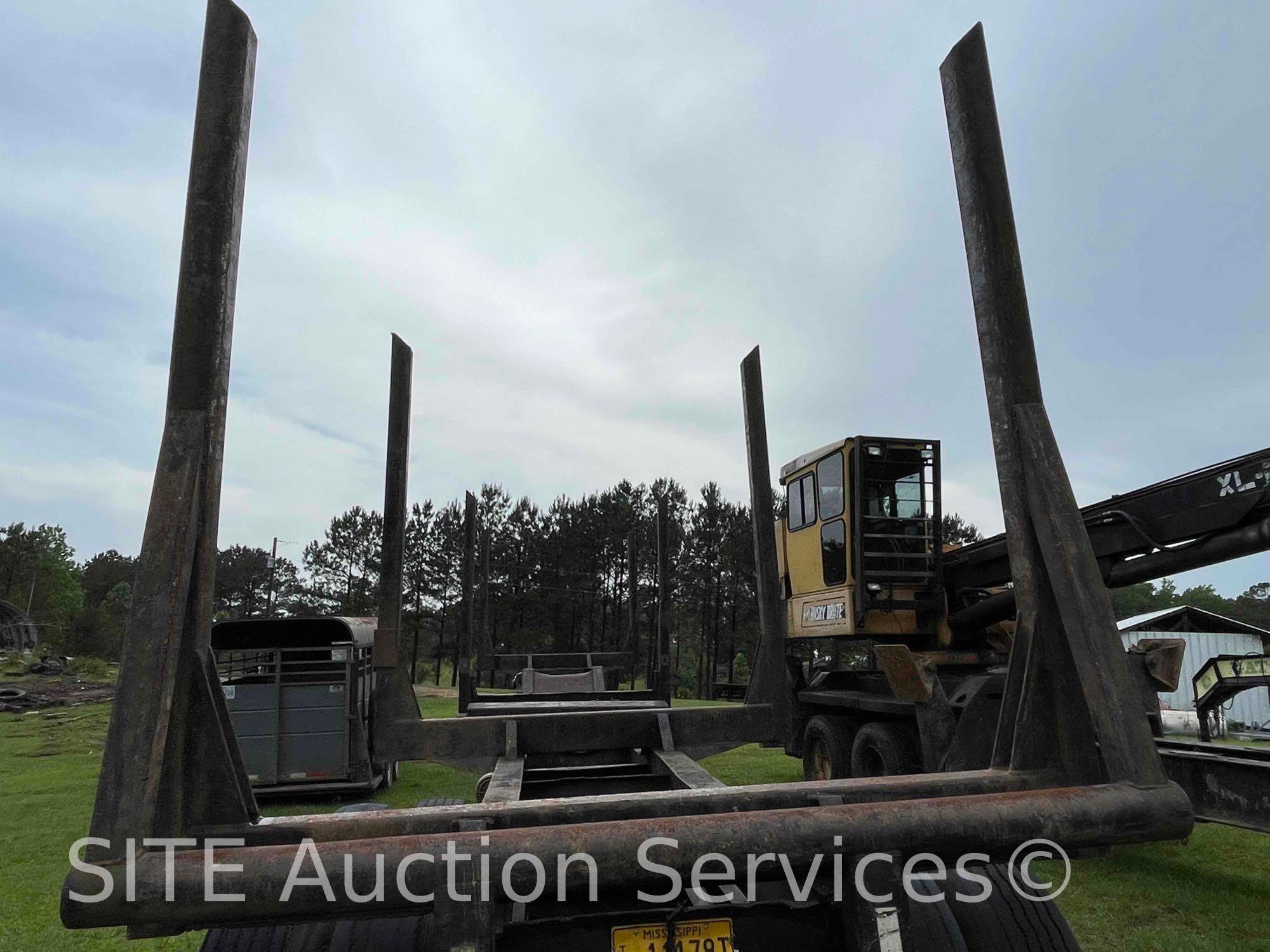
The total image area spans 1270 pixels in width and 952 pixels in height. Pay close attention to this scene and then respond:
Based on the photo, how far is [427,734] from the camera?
3436 mm

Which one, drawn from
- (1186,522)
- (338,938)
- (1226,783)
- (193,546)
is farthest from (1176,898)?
(193,546)

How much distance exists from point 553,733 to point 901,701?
5.76 metres

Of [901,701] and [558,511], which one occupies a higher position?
[558,511]

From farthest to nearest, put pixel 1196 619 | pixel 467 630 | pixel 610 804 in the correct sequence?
pixel 1196 619, pixel 467 630, pixel 610 804

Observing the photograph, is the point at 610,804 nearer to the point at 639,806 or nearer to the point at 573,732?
the point at 639,806

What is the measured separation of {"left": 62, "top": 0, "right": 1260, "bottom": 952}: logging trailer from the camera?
1541 mm

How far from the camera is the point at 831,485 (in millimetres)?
9820

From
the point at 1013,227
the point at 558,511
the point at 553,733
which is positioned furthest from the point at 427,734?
the point at 558,511

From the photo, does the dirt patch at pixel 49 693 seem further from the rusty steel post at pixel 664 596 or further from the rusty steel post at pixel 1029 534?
the rusty steel post at pixel 1029 534

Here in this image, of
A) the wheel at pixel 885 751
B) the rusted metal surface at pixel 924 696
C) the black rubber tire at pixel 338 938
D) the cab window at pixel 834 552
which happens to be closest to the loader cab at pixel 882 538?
the cab window at pixel 834 552

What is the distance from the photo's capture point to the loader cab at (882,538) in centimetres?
923

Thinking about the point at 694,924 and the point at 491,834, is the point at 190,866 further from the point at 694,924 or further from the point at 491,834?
the point at 694,924

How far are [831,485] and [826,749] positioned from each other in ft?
10.8

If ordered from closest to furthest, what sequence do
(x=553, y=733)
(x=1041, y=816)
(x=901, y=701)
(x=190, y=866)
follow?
1. (x=190, y=866)
2. (x=1041, y=816)
3. (x=553, y=733)
4. (x=901, y=701)
